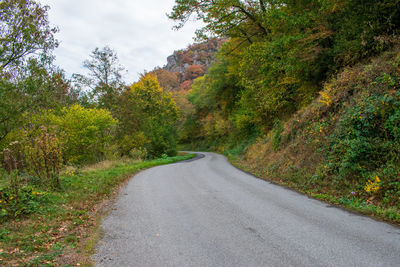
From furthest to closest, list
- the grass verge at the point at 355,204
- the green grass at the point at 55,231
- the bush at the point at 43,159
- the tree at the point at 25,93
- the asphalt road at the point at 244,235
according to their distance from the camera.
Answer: the tree at the point at 25,93
the bush at the point at 43,159
the grass verge at the point at 355,204
the green grass at the point at 55,231
the asphalt road at the point at 244,235

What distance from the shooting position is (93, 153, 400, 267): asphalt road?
11.0 feet

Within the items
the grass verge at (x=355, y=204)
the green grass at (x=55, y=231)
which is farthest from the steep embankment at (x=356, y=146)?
the green grass at (x=55, y=231)

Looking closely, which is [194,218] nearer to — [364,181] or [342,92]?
[364,181]

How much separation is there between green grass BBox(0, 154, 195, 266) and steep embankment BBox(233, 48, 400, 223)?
5996mm

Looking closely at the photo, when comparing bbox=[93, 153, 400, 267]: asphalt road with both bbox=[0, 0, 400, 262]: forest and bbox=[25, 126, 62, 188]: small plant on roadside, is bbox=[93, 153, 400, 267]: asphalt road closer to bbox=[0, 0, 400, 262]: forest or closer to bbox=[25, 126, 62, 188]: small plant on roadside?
bbox=[0, 0, 400, 262]: forest

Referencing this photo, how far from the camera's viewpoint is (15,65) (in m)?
9.87

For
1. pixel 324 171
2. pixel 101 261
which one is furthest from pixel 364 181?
pixel 101 261

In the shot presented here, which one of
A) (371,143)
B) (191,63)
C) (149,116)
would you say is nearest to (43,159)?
(371,143)

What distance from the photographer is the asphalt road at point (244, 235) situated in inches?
132

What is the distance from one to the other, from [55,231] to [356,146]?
26.0 feet

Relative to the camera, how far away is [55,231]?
475 centimetres

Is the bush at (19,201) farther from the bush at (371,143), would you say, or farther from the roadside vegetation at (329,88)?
the bush at (371,143)

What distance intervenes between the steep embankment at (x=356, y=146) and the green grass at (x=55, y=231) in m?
6.00

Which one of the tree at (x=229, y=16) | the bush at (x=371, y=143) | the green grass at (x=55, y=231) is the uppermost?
the tree at (x=229, y=16)
